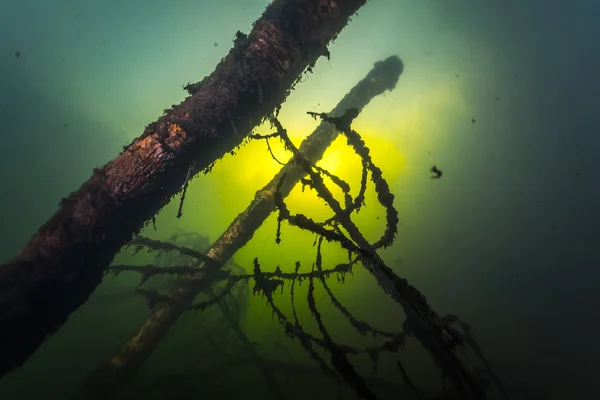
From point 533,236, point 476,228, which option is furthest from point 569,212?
point 476,228

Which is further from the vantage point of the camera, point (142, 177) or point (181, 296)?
point (181, 296)

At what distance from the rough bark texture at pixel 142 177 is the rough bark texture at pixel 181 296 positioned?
9.46 ft

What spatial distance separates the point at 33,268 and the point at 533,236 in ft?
96.6

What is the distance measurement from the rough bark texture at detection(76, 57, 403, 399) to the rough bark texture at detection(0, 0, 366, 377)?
2.88 meters

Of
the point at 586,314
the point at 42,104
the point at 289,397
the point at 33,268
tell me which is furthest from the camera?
the point at 42,104

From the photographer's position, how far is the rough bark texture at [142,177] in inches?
106

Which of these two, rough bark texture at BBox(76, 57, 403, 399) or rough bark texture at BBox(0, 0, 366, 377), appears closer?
rough bark texture at BBox(0, 0, 366, 377)

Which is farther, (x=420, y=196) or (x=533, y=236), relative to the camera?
(x=420, y=196)

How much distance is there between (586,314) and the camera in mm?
15453

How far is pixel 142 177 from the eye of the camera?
2.84 metres

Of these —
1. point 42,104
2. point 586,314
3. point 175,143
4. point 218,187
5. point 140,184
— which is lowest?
point 586,314

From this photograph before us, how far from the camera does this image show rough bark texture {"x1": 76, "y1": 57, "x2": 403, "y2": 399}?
5.61m

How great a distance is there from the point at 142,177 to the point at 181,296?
4.05 m

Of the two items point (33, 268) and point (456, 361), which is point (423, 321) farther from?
point (33, 268)
